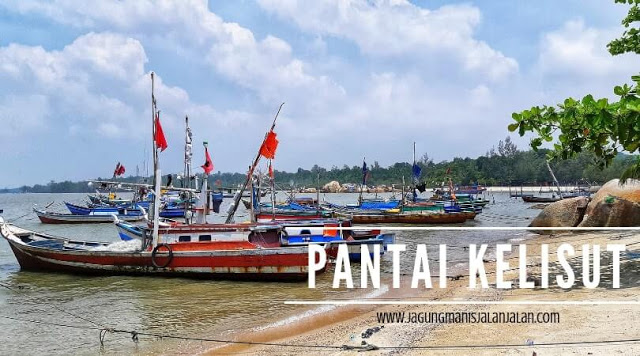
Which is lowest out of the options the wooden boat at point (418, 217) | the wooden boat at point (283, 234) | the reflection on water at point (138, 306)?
the reflection on water at point (138, 306)

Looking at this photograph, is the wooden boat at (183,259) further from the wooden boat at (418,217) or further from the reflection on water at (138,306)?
the wooden boat at (418,217)

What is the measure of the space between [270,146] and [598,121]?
53.6 ft

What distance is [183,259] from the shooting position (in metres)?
19.8

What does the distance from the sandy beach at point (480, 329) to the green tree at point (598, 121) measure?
3.16 meters

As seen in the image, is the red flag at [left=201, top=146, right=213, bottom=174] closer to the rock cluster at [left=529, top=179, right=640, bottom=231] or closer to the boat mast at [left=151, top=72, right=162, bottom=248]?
the boat mast at [left=151, top=72, right=162, bottom=248]

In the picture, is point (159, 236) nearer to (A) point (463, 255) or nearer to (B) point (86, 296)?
(B) point (86, 296)

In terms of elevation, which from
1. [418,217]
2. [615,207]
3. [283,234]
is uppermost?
[615,207]

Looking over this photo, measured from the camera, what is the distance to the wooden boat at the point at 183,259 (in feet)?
62.7

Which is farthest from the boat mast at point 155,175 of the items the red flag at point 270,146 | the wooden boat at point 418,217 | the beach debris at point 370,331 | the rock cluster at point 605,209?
the wooden boat at point 418,217

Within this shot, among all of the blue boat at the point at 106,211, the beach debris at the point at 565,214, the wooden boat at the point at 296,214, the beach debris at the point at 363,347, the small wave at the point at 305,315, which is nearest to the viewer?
the beach debris at the point at 363,347

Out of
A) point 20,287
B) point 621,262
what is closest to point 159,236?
point 20,287

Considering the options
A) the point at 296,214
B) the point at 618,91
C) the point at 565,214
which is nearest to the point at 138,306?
the point at 618,91

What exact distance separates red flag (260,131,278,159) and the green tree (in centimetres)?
1319

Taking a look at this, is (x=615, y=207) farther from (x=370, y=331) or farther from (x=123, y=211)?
(x=123, y=211)
